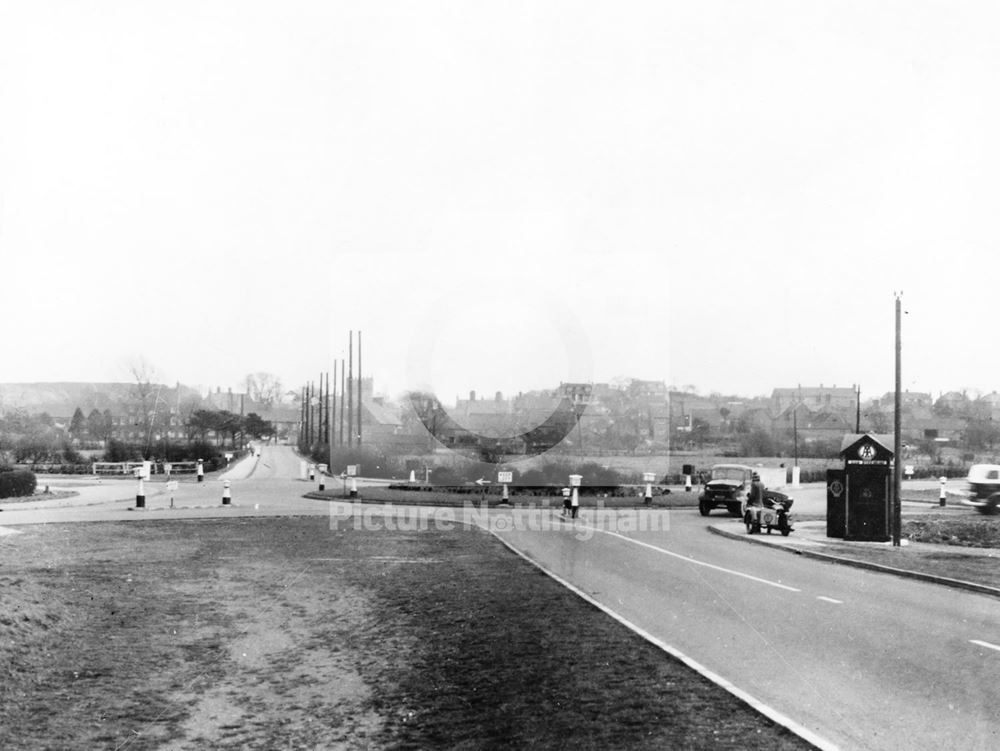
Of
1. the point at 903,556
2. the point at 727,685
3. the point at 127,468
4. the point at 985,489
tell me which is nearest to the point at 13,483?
the point at 127,468

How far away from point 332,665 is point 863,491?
50.4 ft

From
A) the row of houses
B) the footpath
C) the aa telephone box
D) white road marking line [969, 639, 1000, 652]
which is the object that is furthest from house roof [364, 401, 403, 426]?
white road marking line [969, 639, 1000, 652]

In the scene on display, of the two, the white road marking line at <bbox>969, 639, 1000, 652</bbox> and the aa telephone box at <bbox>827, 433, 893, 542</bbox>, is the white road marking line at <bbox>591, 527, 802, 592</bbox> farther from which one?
the aa telephone box at <bbox>827, 433, 893, 542</bbox>

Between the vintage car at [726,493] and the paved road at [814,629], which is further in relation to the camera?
the vintage car at [726,493]

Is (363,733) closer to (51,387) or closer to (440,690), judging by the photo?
(440,690)

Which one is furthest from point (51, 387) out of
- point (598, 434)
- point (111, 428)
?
point (598, 434)

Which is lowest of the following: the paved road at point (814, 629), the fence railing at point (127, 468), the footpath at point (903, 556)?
the fence railing at point (127, 468)

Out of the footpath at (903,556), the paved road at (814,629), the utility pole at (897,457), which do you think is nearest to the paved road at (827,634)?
the paved road at (814,629)

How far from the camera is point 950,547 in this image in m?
19.0

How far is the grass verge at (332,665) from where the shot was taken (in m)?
5.84

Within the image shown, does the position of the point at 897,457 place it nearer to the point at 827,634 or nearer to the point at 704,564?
the point at 704,564

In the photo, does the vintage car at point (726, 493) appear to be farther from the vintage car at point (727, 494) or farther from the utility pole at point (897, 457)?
the utility pole at point (897, 457)

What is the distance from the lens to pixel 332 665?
795 centimetres

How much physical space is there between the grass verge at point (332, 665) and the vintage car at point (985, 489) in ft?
79.0
